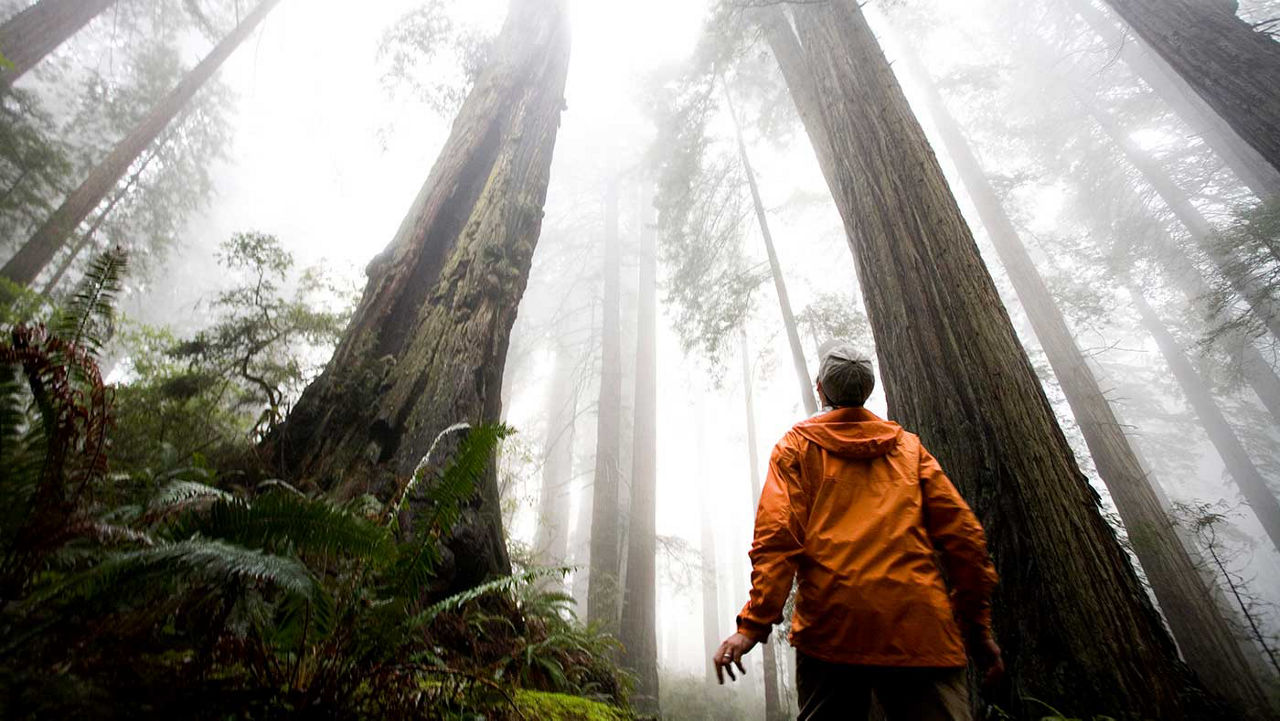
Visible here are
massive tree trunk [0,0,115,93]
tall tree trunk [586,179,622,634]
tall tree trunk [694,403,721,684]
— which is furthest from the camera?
tall tree trunk [694,403,721,684]

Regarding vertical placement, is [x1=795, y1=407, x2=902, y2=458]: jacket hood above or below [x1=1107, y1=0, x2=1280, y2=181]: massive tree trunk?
below

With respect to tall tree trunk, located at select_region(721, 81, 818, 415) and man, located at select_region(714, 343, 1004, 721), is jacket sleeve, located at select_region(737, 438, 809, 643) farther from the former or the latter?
tall tree trunk, located at select_region(721, 81, 818, 415)

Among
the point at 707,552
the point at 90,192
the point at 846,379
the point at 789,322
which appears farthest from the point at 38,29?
the point at 707,552

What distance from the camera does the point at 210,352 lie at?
14.2 feet

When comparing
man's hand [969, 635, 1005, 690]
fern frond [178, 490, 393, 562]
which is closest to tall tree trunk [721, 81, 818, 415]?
man's hand [969, 635, 1005, 690]

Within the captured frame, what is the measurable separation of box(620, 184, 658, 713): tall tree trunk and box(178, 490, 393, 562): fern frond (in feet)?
12.1

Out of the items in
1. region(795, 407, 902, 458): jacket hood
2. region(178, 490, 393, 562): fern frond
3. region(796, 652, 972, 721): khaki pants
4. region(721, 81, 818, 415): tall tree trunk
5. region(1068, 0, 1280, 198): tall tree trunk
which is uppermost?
region(1068, 0, 1280, 198): tall tree trunk

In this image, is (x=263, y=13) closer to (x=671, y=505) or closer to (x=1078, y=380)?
(x=1078, y=380)

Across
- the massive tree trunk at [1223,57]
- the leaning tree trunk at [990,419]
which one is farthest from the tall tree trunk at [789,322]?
the massive tree trunk at [1223,57]

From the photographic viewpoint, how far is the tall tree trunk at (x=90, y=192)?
6.71 metres

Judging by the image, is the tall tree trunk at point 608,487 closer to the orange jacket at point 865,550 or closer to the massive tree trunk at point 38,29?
the orange jacket at point 865,550

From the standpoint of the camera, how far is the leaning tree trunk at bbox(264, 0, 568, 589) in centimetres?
311

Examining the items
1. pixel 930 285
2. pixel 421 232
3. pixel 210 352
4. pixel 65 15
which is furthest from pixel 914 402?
pixel 65 15

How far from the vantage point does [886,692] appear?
1622 millimetres
